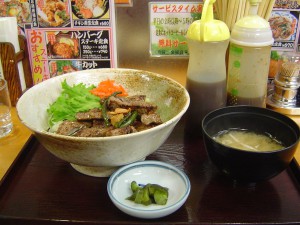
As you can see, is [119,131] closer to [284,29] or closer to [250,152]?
[250,152]

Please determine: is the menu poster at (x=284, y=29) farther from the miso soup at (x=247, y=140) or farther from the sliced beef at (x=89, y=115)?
the sliced beef at (x=89, y=115)

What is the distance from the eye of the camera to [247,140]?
1155mm

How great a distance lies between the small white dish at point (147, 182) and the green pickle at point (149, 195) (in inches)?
0.4

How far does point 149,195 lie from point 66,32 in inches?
39.2

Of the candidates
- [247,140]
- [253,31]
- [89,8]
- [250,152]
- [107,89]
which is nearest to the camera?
[250,152]

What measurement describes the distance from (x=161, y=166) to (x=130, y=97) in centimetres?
36

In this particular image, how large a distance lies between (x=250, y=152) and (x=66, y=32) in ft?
3.60

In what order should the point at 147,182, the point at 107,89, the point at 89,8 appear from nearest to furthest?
1. the point at 147,182
2. the point at 107,89
3. the point at 89,8

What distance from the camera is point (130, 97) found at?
1327 millimetres

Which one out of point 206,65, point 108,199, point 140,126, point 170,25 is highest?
point 170,25

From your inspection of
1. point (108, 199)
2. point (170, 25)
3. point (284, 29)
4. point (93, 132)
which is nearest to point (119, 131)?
point (93, 132)

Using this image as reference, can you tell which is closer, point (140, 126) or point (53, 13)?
point (140, 126)

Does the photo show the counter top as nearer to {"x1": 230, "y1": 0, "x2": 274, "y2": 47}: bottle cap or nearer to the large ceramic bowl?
the large ceramic bowl

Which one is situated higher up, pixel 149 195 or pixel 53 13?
pixel 53 13
